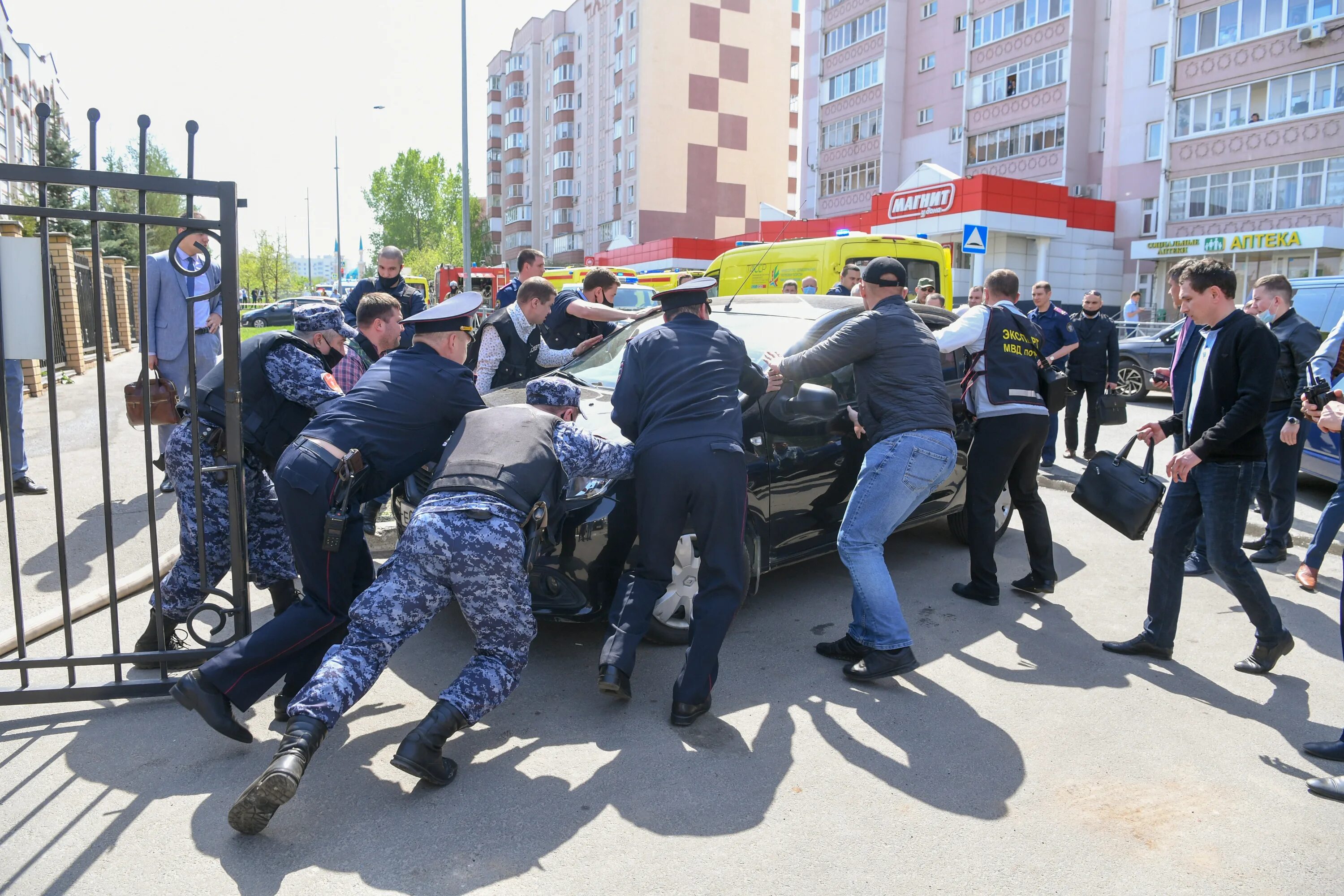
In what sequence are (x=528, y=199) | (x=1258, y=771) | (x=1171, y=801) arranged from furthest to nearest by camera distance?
(x=528, y=199) < (x=1258, y=771) < (x=1171, y=801)

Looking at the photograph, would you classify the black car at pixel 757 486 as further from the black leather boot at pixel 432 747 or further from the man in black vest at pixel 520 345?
the black leather boot at pixel 432 747

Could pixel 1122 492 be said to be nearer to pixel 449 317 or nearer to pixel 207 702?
pixel 449 317

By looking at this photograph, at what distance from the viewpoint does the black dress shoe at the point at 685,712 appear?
374 centimetres

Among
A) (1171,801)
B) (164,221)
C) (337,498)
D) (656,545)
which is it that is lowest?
(1171,801)

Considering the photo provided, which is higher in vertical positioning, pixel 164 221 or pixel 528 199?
pixel 528 199

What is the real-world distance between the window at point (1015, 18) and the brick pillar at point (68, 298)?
34780mm

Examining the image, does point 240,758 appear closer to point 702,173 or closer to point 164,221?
point 164,221

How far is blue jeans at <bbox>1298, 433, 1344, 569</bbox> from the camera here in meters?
5.54

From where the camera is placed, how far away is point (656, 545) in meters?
3.83

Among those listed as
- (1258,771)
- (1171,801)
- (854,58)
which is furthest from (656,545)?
(854,58)

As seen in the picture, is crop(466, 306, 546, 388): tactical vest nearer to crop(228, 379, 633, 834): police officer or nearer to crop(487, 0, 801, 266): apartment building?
crop(228, 379, 633, 834): police officer

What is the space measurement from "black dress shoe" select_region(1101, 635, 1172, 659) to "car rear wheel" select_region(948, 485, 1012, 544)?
5.47 feet

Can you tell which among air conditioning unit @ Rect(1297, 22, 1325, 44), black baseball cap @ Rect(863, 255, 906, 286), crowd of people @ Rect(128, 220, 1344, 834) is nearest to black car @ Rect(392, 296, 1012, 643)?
crowd of people @ Rect(128, 220, 1344, 834)

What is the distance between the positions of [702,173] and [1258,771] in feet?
189
